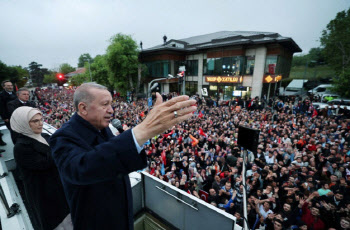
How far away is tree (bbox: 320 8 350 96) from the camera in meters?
22.9

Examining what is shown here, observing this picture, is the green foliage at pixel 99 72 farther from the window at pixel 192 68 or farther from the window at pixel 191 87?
the window at pixel 191 87

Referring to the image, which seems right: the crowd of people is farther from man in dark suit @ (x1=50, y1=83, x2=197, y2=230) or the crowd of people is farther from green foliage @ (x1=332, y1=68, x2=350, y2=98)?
green foliage @ (x1=332, y1=68, x2=350, y2=98)

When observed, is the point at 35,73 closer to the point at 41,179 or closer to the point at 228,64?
the point at 228,64

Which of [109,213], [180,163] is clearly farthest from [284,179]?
[109,213]

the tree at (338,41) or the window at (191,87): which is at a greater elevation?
the tree at (338,41)

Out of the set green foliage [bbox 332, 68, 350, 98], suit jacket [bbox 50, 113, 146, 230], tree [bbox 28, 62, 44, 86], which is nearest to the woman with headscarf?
suit jacket [bbox 50, 113, 146, 230]

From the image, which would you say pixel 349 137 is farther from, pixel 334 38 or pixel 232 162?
pixel 334 38

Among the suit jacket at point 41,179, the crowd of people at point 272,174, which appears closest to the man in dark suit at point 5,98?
the suit jacket at point 41,179

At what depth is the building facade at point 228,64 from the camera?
65.2 feet

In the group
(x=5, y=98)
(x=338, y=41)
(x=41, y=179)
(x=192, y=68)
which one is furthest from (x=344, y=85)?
(x=5, y=98)

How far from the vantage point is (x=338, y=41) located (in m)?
24.0

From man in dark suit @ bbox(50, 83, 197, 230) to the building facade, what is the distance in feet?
50.0

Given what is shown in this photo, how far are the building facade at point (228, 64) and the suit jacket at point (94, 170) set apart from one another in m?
15.3

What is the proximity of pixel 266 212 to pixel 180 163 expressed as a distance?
12.1ft
